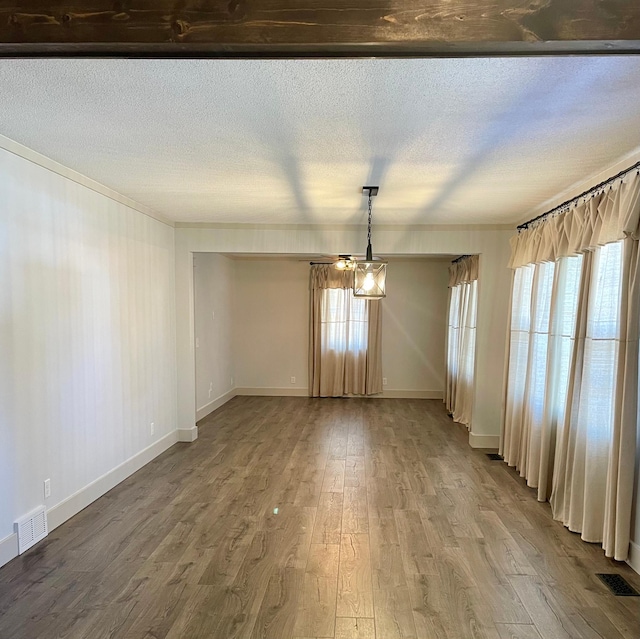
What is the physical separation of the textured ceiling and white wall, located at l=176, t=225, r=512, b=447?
4.23ft

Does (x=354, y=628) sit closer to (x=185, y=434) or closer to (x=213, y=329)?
(x=185, y=434)

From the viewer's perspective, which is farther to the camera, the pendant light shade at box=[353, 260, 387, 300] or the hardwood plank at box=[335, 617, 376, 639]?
the pendant light shade at box=[353, 260, 387, 300]

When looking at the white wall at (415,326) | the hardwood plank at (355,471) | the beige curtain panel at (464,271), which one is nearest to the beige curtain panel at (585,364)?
the beige curtain panel at (464,271)

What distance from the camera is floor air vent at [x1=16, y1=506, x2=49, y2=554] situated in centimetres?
257

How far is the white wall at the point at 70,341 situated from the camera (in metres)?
2.51

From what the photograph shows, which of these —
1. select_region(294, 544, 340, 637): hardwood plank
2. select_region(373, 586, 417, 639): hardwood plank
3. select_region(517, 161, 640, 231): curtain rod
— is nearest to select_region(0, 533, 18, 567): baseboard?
select_region(294, 544, 340, 637): hardwood plank

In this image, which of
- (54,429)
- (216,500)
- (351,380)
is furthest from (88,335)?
(351,380)

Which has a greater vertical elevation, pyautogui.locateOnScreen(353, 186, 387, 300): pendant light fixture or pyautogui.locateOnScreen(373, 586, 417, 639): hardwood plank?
pyautogui.locateOnScreen(353, 186, 387, 300): pendant light fixture

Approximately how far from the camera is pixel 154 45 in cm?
125

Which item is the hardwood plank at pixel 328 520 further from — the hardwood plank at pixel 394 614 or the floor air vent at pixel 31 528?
the floor air vent at pixel 31 528

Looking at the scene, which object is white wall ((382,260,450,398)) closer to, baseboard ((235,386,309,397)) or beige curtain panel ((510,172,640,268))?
baseboard ((235,386,309,397))

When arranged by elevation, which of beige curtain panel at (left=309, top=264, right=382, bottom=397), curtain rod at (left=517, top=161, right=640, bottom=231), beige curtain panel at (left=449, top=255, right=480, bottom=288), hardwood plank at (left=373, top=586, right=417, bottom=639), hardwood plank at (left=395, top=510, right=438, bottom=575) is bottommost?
hardwood plank at (left=395, top=510, right=438, bottom=575)

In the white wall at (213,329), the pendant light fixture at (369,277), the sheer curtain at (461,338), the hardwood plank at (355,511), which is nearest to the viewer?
the hardwood plank at (355,511)

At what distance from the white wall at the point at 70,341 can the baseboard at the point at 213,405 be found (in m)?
1.42
